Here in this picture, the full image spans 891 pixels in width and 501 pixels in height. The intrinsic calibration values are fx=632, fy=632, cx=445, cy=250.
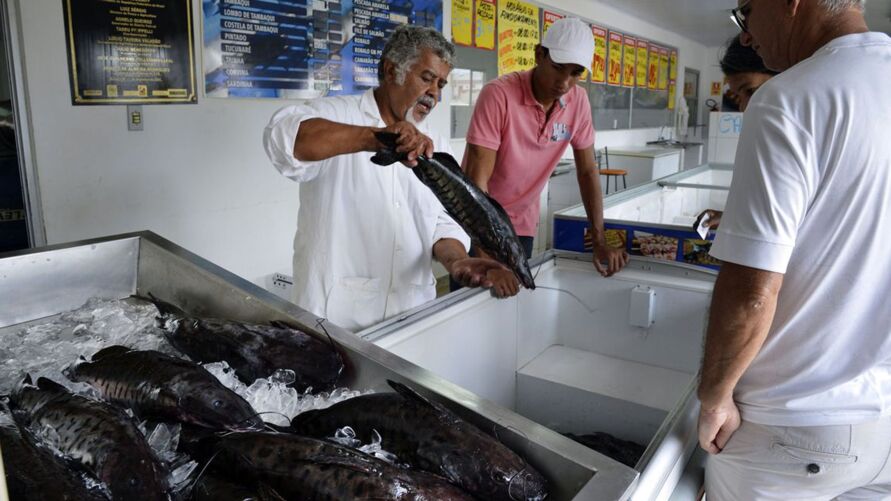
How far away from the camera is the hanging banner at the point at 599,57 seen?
806cm

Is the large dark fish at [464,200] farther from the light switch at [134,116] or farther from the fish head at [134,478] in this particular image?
the light switch at [134,116]

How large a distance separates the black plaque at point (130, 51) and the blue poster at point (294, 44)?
151 mm

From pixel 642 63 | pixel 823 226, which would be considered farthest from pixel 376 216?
pixel 642 63

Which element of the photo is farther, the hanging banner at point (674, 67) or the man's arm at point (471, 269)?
the hanging banner at point (674, 67)

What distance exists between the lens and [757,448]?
4.15 feet

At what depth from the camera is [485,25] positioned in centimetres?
578

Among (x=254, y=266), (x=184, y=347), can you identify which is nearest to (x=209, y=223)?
(x=254, y=266)

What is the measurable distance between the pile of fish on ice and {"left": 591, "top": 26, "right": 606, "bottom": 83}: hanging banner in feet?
25.2

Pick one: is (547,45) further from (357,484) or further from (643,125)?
(643,125)

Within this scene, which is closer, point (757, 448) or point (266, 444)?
point (266, 444)

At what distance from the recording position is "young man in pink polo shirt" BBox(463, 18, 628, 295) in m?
2.49

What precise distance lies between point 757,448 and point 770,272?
40 centimetres

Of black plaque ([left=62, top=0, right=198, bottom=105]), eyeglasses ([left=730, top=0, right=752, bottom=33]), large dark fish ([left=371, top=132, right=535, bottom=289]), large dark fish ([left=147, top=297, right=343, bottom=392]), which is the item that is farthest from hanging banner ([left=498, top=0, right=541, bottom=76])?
large dark fish ([left=147, top=297, right=343, bottom=392])

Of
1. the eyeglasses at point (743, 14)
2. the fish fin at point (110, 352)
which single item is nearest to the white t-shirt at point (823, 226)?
the eyeglasses at point (743, 14)
